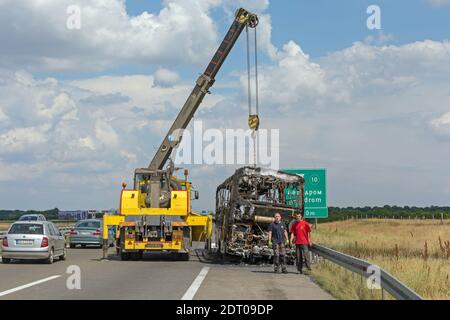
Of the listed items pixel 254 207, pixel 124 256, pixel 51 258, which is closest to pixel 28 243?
pixel 51 258

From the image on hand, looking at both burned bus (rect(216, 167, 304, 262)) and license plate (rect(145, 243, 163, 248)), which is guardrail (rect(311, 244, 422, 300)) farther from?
license plate (rect(145, 243, 163, 248))

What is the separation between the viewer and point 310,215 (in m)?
30.7

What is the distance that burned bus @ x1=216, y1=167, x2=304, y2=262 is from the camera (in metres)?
24.1

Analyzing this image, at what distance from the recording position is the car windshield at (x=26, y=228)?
918 inches

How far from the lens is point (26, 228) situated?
2348cm

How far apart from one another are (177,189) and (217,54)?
7525 mm

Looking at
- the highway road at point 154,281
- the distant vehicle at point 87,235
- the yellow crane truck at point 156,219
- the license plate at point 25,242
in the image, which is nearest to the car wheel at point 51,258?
the highway road at point 154,281

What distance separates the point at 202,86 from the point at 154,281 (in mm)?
15553

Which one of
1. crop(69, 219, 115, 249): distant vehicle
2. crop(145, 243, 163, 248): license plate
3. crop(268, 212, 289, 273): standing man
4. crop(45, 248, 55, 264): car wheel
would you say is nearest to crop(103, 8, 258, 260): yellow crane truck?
crop(145, 243, 163, 248): license plate

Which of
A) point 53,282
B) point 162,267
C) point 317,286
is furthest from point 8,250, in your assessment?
point 317,286

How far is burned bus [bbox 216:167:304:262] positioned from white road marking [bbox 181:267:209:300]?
264 centimetres

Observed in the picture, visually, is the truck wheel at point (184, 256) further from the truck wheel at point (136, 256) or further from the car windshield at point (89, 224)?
the car windshield at point (89, 224)

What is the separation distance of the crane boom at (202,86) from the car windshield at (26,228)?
25.4ft
